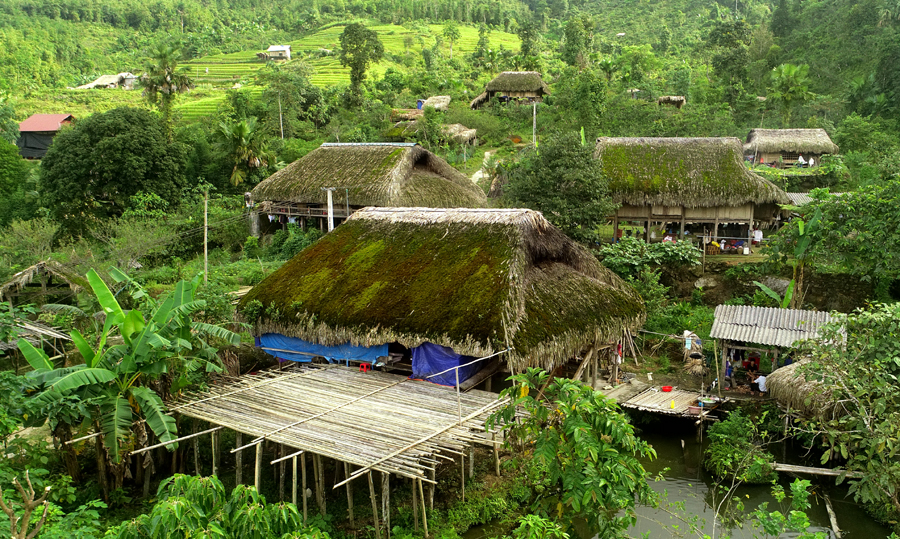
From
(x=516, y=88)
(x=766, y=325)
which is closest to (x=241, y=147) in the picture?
(x=516, y=88)

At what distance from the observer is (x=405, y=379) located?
1029cm

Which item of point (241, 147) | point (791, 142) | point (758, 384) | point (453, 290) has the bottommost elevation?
point (758, 384)

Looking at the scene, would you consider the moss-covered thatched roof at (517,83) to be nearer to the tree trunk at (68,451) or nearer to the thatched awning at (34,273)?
the thatched awning at (34,273)

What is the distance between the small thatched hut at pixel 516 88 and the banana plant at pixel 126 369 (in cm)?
2912

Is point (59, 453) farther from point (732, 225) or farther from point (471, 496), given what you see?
point (732, 225)

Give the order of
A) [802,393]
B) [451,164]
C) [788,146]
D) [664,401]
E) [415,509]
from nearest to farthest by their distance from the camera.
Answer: [415,509]
[802,393]
[664,401]
[788,146]
[451,164]

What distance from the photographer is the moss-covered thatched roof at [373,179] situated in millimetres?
19188

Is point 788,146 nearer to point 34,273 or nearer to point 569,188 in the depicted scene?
point 569,188

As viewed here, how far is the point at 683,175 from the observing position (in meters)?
18.8

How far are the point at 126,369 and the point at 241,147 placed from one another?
17924 millimetres

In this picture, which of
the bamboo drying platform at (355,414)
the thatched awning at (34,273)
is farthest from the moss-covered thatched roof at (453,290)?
the thatched awning at (34,273)

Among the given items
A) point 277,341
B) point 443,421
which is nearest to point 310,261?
point 277,341

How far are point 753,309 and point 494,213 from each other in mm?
5551

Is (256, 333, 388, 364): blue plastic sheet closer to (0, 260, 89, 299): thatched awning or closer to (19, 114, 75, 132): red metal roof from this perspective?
(0, 260, 89, 299): thatched awning
